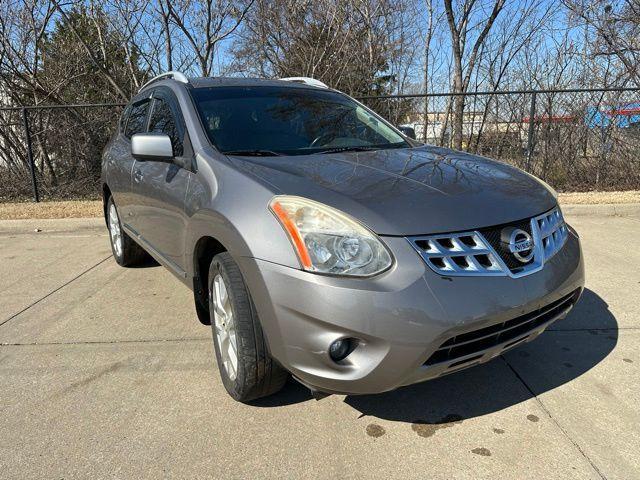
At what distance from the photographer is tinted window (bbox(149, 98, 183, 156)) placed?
3172 millimetres

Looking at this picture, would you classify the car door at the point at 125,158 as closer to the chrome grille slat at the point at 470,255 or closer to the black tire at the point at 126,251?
the black tire at the point at 126,251

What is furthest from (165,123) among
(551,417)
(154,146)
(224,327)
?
(551,417)

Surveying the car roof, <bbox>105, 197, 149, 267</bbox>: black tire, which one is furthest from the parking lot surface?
the car roof

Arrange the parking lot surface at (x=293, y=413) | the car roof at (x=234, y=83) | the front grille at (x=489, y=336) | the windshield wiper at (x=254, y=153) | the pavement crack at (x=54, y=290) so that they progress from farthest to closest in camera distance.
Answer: the pavement crack at (x=54, y=290)
the car roof at (x=234, y=83)
the windshield wiper at (x=254, y=153)
the parking lot surface at (x=293, y=413)
the front grille at (x=489, y=336)

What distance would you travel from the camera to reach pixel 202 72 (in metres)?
11.1

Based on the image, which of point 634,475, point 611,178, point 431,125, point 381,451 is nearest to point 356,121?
point 381,451

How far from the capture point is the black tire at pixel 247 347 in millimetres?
2250

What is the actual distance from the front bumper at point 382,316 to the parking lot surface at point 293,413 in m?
0.41

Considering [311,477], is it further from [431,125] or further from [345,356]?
Answer: [431,125]

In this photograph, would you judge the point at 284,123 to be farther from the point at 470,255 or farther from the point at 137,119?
the point at 137,119

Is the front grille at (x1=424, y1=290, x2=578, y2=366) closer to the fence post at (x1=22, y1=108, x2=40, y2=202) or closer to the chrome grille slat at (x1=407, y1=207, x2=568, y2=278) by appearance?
the chrome grille slat at (x1=407, y1=207, x2=568, y2=278)

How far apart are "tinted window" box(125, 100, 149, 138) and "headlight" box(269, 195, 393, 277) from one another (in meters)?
2.53

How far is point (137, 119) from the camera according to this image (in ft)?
14.4

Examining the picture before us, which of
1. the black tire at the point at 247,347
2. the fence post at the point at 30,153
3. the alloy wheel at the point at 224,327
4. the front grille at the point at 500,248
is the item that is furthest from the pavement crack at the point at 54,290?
the fence post at the point at 30,153
